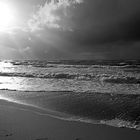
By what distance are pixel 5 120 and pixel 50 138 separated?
8.21 feet

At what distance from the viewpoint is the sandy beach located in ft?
20.4

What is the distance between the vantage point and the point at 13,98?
41.8ft

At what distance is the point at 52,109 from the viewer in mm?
9859

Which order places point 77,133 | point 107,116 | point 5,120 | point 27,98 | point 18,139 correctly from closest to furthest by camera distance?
1. point 18,139
2. point 77,133
3. point 5,120
4. point 107,116
5. point 27,98

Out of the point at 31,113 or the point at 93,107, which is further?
the point at 93,107

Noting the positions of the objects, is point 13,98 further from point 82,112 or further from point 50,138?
point 50,138

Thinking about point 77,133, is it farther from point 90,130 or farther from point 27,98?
point 27,98

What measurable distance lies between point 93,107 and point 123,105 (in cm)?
128

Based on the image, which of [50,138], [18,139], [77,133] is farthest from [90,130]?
[18,139]

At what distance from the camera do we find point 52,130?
683 cm

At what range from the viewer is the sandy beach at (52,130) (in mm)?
6219

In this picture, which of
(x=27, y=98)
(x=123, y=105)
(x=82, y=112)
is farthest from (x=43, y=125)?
(x=27, y=98)

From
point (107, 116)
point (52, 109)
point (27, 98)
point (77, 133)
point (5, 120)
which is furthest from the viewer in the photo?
point (27, 98)

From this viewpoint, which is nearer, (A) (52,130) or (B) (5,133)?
(B) (5,133)
